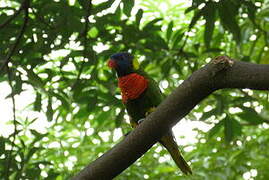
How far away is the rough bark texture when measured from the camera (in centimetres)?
165

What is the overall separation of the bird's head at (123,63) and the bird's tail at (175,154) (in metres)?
0.61

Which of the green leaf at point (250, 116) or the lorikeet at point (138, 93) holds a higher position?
the lorikeet at point (138, 93)

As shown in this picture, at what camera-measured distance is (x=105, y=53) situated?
3834 mm

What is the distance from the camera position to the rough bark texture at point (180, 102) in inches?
64.8

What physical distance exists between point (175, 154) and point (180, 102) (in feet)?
5.10

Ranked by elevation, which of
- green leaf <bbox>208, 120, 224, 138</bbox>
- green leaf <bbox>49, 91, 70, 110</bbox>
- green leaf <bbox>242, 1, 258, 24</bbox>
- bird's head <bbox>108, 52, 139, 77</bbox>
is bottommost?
green leaf <bbox>208, 120, 224, 138</bbox>

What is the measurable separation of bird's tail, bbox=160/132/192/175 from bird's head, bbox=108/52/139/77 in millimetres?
610

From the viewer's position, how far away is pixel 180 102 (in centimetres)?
174

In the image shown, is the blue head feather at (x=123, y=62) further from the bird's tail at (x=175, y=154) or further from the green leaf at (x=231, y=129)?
the green leaf at (x=231, y=129)

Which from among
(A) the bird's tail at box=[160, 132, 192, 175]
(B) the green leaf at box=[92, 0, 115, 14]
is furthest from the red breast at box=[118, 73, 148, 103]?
(B) the green leaf at box=[92, 0, 115, 14]

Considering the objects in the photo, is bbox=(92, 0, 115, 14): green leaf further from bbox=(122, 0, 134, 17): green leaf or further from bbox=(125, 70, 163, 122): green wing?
bbox=(125, 70, 163, 122): green wing

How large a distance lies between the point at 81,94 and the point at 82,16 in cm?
69

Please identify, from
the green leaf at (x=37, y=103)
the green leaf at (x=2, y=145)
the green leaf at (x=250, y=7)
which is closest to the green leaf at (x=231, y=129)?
the green leaf at (x=250, y=7)

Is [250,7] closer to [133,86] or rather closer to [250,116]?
[250,116]
